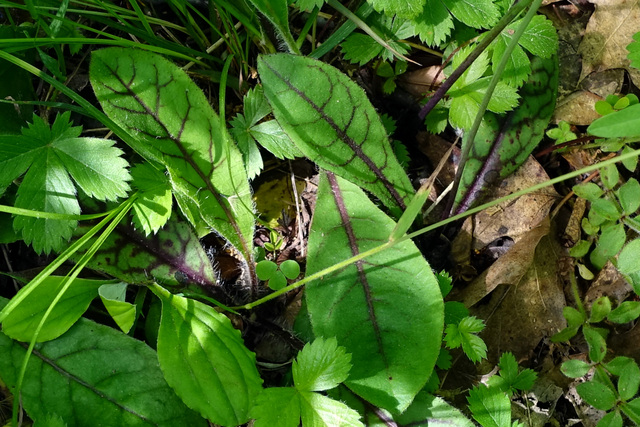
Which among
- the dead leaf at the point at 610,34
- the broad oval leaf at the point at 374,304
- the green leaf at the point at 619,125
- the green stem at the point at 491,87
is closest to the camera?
the green leaf at the point at 619,125

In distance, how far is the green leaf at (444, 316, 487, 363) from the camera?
1707 millimetres

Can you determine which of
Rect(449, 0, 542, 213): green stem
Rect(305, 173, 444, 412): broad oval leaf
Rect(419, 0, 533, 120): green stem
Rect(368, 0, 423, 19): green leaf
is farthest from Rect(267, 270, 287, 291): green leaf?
Rect(368, 0, 423, 19): green leaf

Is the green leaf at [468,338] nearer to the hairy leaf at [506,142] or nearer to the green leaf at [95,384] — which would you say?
the hairy leaf at [506,142]

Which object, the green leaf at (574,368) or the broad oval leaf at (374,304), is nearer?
the broad oval leaf at (374,304)

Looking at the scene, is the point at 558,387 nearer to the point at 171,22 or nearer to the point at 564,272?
the point at 564,272

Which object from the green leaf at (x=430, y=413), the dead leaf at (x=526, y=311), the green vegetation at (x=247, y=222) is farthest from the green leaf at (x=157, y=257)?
the dead leaf at (x=526, y=311)

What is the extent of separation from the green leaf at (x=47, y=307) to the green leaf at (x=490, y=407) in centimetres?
129

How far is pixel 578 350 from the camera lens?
2.02m

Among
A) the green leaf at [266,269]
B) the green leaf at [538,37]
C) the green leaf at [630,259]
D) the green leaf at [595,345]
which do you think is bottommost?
the green leaf at [595,345]

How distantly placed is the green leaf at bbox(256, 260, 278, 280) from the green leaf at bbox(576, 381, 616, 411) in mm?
1074

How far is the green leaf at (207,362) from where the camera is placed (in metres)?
1.57

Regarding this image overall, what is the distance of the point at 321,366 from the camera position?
5.00ft

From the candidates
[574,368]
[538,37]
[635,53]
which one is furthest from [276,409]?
[635,53]

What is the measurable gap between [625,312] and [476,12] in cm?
114
